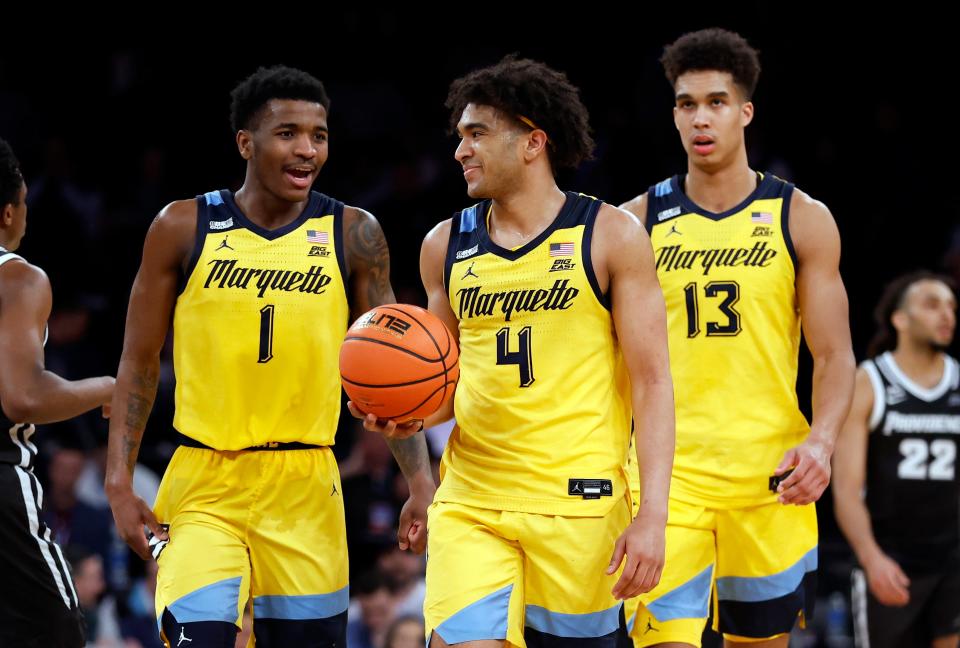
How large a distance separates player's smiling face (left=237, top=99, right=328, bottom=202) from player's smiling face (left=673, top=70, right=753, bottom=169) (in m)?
1.50

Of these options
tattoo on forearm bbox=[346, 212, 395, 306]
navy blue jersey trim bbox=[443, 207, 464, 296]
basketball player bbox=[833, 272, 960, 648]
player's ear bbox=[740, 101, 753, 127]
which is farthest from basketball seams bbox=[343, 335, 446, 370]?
basketball player bbox=[833, 272, 960, 648]

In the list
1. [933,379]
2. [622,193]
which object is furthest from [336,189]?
[933,379]

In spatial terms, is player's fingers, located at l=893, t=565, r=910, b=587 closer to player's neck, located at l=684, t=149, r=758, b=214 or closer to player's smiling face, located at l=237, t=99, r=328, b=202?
player's neck, located at l=684, t=149, r=758, b=214

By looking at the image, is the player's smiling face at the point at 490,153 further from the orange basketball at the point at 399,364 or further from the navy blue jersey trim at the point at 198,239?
the navy blue jersey trim at the point at 198,239

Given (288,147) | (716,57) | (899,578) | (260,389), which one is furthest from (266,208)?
(899,578)

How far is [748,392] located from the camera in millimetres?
5270

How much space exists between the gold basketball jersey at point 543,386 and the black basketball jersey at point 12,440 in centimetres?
164

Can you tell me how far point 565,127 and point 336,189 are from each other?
24.4 ft

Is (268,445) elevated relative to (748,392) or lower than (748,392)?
lower

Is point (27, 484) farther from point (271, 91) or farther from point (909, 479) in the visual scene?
point (909, 479)

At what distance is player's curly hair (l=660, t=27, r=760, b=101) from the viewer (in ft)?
18.1

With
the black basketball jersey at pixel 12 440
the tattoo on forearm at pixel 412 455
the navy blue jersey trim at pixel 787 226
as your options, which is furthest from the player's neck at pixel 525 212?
the black basketball jersey at pixel 12 440

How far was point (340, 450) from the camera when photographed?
33.5 feet

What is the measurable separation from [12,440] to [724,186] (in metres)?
2.94
